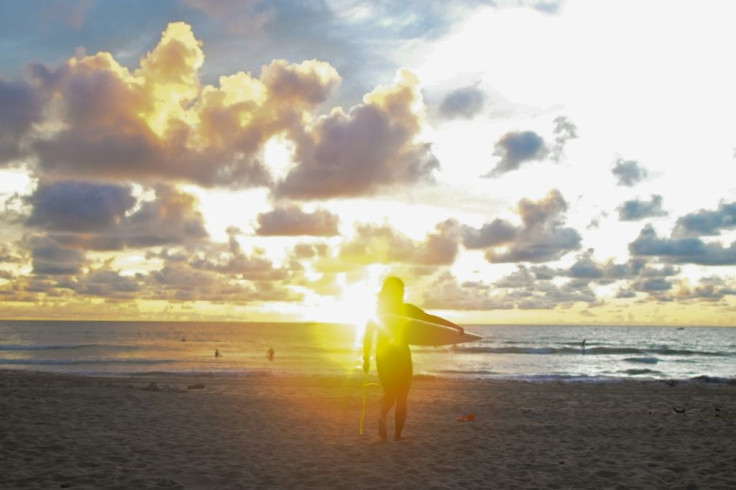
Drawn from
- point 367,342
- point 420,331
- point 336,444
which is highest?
point 420,331

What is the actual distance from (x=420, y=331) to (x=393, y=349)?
56 centimetres

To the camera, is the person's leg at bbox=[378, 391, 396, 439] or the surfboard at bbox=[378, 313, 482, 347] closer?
the surfboard at bbox=[378, 313, 482, 347]

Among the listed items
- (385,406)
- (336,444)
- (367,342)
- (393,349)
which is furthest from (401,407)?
(336,444)

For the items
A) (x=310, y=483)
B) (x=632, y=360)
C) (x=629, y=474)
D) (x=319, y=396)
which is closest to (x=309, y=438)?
(x=310, y=483)

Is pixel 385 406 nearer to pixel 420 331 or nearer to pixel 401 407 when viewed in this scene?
pixel 401 407

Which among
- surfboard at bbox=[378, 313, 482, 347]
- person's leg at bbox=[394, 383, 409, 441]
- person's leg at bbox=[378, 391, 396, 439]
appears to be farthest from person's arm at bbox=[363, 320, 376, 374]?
person's leg at bbox=[394, 383, 409, 441]

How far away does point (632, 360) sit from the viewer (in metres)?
51.4

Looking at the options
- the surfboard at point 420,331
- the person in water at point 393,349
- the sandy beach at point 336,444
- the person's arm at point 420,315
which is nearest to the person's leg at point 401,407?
the person in water at point 393,349

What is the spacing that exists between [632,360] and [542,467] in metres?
48.4

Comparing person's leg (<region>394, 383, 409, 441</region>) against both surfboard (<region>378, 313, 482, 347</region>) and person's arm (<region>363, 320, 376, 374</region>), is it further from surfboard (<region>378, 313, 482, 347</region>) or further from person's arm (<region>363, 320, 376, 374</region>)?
surfboard (<region>378, 313, 482, 347</region>)

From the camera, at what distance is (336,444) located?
33.5 ft

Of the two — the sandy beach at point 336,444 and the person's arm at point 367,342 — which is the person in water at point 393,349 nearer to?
the person's arm at point 367,342

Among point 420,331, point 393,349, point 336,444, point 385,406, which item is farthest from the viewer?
point 336,444

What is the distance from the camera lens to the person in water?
9.42 meters
